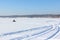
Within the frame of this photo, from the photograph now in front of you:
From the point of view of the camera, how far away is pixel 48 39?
1116 centimetres

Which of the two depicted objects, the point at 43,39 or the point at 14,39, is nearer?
the point at 14,39

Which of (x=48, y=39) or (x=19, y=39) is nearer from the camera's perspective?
(x=19, y=39)

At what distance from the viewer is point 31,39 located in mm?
10625

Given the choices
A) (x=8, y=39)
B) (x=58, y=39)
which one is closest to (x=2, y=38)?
(x=8, y=39)

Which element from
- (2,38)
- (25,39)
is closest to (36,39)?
(25,39)

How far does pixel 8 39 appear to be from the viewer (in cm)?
1030

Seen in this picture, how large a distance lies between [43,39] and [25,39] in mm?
1472

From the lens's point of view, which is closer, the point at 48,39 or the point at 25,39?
the point at 25,39

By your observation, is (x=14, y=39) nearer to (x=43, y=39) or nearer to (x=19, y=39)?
(x=19, y=39)

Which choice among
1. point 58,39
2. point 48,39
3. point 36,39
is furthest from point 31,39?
point 58,39

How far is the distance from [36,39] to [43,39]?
0.44 m

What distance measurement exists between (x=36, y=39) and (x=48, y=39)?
763 mm

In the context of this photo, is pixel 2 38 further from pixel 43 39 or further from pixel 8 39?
pixel 43 39

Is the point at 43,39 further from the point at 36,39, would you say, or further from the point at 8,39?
the point at 8,39
